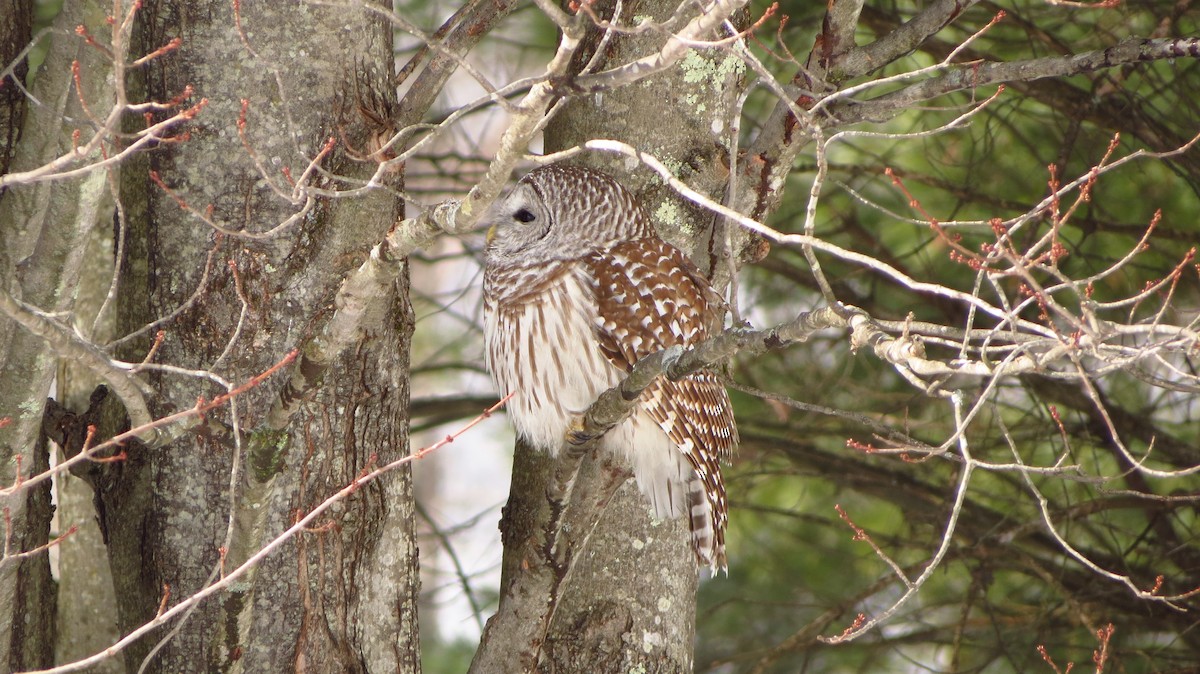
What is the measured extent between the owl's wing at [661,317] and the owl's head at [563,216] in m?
0.07

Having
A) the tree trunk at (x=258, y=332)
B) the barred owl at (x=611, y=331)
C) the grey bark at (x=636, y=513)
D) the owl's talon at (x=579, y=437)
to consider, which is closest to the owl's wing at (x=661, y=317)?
the barred owl at (x=611, y=331)

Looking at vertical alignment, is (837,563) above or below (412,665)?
above

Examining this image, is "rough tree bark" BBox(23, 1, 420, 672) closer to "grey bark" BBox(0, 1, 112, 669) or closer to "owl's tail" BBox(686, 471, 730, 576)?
"grey bark" BBox(0, 1, 112, 669)

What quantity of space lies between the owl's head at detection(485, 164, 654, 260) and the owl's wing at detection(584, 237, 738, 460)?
7 centimetres

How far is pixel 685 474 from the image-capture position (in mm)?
4000

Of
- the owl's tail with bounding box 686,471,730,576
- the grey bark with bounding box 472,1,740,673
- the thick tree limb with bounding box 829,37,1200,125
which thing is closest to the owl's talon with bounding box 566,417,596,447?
the grey bark with bounding box 472,1,740,673

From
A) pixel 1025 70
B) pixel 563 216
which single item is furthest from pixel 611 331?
pixel 1025 70

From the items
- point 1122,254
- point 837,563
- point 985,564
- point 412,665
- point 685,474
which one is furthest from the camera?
point 837,563

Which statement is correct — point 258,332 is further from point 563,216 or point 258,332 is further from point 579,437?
point 563,216

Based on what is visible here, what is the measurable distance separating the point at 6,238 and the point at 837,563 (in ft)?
13.6

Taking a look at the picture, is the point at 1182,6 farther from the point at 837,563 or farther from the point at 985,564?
the point at 837,563

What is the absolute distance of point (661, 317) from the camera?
12.3 feet

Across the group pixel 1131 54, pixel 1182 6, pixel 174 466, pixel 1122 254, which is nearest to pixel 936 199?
pixel 1122 254

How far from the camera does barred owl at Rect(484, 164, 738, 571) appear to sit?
379 centimetres
